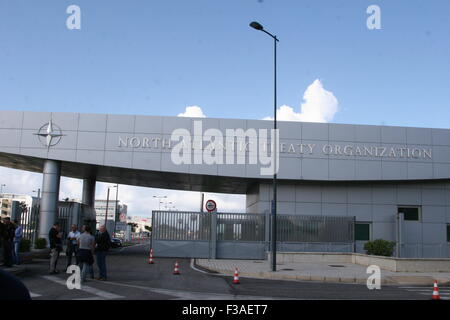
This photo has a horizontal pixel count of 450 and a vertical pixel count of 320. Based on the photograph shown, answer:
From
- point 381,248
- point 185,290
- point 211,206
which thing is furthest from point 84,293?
point 381,248

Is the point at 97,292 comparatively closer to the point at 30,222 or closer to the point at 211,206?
the point at 211,206

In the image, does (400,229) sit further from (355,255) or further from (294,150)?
(294,150)

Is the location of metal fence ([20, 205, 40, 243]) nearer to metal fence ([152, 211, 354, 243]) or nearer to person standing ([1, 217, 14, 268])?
metal fence ([152, 211, 354, 243])

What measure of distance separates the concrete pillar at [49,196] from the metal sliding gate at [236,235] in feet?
19.6

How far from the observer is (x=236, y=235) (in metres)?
27.4

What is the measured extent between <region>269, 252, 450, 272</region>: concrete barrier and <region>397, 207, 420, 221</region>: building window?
6.14 m

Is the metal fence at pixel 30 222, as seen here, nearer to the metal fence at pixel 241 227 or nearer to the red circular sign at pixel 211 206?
the metal fence at pixel 241 227

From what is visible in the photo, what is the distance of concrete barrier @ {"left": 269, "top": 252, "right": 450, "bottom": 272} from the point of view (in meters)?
20.2

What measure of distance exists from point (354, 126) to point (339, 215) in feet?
18.4

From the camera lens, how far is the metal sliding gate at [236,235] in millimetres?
27047

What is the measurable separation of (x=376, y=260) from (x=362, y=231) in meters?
7.53

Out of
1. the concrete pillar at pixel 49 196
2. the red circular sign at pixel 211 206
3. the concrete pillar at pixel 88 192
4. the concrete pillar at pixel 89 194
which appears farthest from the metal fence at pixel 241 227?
the concrete pillar at pixel 88 192

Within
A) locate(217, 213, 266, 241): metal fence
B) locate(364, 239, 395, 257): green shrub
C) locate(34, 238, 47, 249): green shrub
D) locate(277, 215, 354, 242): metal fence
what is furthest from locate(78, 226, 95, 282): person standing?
A: locate(364, 239, 395, 257): green shrub
